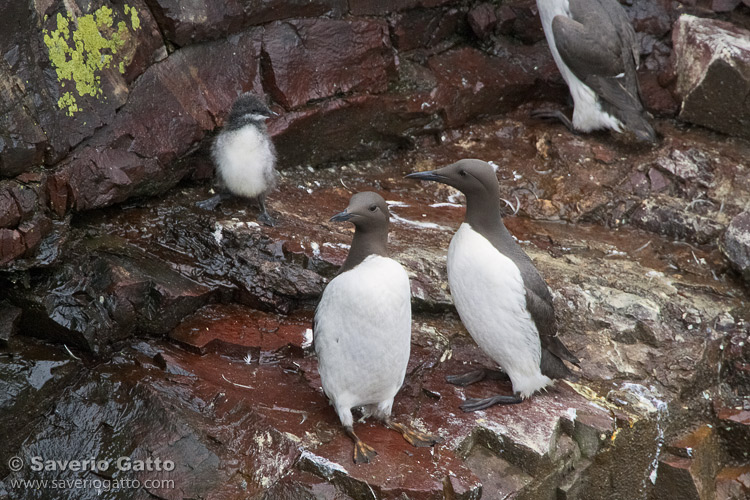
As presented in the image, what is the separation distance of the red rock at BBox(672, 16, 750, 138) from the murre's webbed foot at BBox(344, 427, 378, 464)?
16.8ft

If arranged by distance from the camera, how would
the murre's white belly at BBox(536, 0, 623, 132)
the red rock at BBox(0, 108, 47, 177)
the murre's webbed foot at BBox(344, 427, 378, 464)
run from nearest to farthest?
the murre's webbed foot at BBox(344, 427, 378, 464) → the red rock at BBox(0, 108, 47, 177) → the murre's white belly at BBox(536, 0, 623, 132)

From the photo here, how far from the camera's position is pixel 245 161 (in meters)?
6.25

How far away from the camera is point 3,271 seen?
5.39 meters

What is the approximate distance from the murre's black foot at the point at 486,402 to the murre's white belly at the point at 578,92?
360 cm

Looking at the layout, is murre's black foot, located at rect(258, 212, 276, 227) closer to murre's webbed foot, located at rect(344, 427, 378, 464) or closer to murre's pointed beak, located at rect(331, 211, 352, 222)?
murre's pointed beak, located at rect(331, 211, 352, 222)

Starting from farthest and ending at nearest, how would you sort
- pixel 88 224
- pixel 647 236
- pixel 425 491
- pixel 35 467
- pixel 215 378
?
1. pixel 647 236
2. pixel 88 224
3. pixel 215 378
4. pixel 35 467
5. pixel 425 491

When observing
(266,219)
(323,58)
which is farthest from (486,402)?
(323,58)

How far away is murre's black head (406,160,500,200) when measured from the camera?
17.2 feet

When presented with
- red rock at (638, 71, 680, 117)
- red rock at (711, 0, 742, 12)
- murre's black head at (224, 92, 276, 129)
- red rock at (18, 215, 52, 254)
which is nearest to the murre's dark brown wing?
red rock at (638, 71, 680, 117)

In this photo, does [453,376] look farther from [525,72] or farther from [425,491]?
[525,72]

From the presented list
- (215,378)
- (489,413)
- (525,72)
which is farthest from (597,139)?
(215,378)

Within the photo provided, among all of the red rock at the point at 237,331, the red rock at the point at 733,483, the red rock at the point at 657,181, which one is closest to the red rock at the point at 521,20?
the red rock at the point at 657,181

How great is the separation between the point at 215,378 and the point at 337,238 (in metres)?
1.51

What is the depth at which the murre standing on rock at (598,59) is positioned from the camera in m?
7.79
